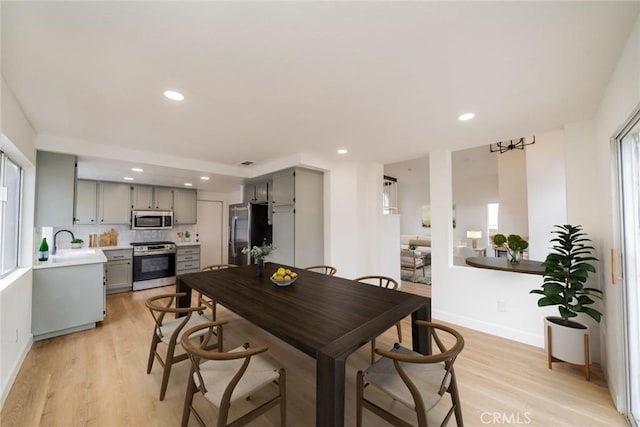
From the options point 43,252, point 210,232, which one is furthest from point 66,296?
point 210,232

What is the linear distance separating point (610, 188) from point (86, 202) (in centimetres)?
702

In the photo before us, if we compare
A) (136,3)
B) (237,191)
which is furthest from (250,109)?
(237,191)

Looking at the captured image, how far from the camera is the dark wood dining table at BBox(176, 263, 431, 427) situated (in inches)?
45.3

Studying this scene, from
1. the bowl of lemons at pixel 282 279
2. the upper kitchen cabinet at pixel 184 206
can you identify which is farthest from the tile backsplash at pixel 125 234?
the bowl of lemons at pixel 282 279

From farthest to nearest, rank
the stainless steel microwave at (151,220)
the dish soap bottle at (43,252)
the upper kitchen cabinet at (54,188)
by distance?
the stainless steel microwave at (151,220) < the dish soap bottle at (43,252) < the upper kitchen cabinet at (54,188)

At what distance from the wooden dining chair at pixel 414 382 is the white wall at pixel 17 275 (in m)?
2.66

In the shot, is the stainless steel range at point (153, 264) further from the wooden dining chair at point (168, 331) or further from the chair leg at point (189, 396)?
the chair leg at point (189, 396)

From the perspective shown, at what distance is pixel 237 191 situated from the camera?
6.51 metres

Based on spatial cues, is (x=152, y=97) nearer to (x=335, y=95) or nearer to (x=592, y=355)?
(x=335, y=95)

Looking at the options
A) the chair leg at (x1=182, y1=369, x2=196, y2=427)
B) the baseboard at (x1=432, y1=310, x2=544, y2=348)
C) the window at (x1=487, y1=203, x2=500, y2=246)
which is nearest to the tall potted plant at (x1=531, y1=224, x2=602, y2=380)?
the baseboard at (x1=432, y1=310, x2=544, y2=348)

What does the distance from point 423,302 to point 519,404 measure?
3.29ft

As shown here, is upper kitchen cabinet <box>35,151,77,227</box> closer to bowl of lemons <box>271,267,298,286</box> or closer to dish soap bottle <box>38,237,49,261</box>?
dish soap bottle <box>38,237,49,261</box>

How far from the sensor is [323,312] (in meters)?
1.71

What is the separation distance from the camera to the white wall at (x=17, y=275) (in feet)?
6.12
